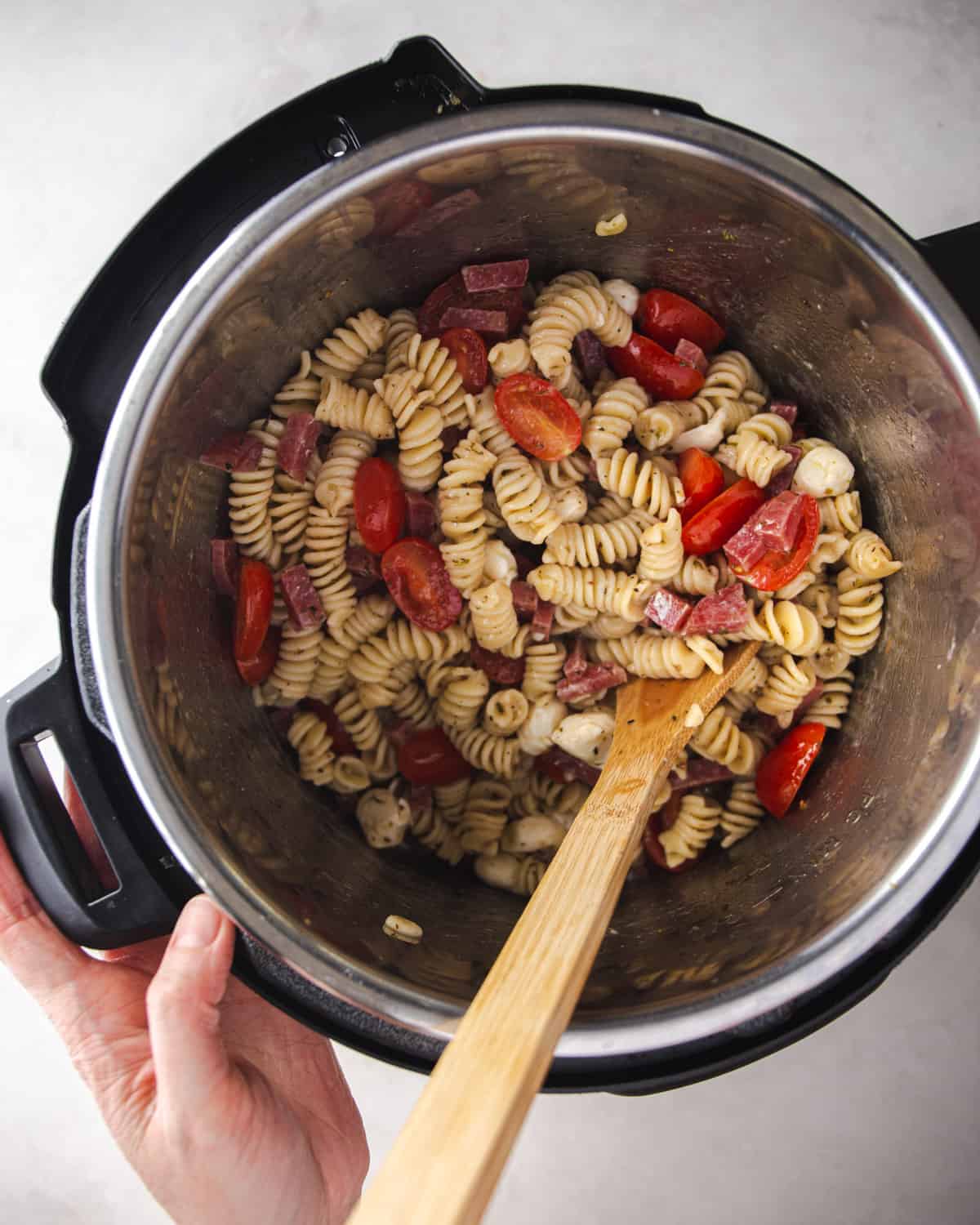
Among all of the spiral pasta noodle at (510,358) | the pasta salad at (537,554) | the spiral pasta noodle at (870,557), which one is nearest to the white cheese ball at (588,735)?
the pasta salad at (537,554)

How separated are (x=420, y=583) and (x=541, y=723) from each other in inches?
12.0

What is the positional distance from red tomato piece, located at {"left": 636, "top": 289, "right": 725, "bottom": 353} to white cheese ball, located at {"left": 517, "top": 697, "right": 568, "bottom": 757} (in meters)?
0.61

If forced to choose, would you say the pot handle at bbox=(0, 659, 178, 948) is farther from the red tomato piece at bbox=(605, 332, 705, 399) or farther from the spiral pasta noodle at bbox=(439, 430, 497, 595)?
the red tomato piece at bbox=(605, 332, 705, 399)

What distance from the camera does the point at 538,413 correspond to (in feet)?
4.86

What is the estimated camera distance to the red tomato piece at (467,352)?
1.50 metres

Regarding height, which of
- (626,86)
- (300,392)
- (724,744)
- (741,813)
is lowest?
(741,813)

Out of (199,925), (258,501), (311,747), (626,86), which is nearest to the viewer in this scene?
(199,925)

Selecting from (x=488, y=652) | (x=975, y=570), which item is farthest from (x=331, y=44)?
(x=975, y=570)

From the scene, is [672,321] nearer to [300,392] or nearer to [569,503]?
[569,503]

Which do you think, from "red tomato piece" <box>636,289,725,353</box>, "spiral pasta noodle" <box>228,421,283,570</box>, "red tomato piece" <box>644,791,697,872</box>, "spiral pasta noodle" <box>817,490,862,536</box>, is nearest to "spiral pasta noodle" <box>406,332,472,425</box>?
"spiral pasta noodle" <box>228,421,283,570</box>

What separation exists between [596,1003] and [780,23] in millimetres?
1837

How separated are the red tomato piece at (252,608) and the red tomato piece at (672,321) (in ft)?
2.39

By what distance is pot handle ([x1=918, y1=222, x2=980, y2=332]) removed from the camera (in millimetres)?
1295

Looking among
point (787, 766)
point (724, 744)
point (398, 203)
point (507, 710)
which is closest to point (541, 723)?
point (507, 710)
